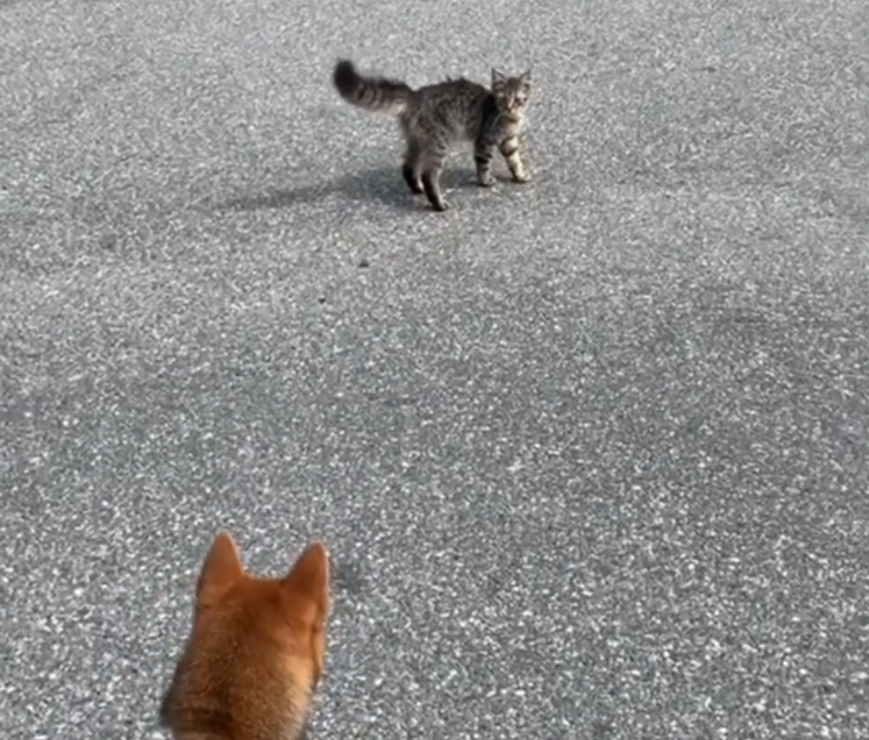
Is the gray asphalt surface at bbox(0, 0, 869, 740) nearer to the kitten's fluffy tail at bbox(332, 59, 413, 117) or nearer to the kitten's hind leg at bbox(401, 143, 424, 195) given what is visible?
the kitten's hind leg at bbox(401, 143, 424, 195)

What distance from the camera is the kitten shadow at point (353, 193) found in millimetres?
5027

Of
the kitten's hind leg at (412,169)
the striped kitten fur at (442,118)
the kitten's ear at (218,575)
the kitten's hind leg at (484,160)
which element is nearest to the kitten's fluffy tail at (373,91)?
the striped kitten fur at (442,118)

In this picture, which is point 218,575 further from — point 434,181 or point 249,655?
point 434,181

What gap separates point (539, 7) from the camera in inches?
271

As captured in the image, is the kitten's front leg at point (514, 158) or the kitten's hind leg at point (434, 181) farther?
the kitten's front leg at point (514, 158)

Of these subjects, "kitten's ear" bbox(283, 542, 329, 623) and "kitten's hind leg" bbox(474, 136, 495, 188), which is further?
"kitten's hind leg" bbox(474, 136, 495, 188)

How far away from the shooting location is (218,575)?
7.18 feet

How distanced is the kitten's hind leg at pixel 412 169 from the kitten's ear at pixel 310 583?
306cm

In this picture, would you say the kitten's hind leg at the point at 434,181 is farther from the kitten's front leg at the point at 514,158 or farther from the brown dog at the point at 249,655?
the brown dog at the point at 249,655

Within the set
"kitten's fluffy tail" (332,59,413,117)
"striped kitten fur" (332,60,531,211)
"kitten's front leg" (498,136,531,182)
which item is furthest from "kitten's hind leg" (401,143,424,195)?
"kitten's front leg" (498,136,531,182)

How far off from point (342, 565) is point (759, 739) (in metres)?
1.04

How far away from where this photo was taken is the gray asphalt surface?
313cm

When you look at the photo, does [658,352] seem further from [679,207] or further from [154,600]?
[154,600]

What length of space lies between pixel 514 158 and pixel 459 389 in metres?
1.44
